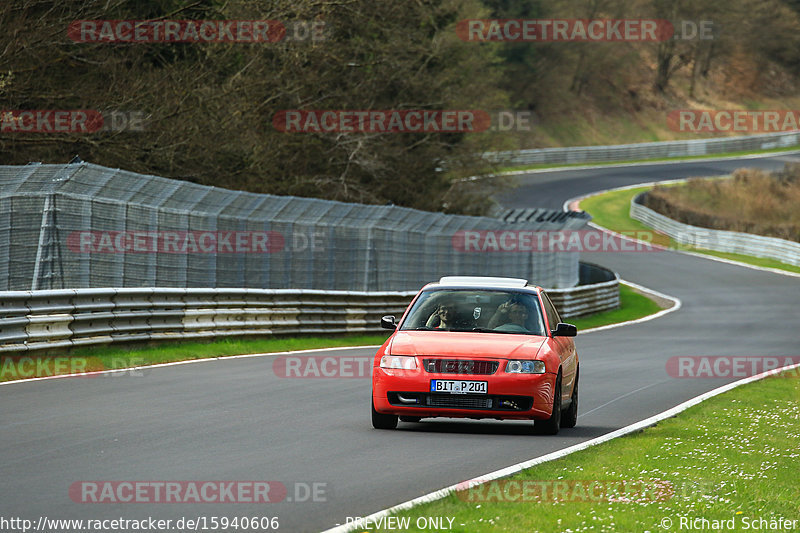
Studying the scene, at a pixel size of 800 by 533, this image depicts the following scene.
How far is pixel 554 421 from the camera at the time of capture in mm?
11781

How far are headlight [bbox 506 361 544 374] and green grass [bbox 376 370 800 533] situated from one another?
678 mm

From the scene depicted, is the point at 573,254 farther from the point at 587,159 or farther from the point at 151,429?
the point at 587,159

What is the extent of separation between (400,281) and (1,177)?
1195cm

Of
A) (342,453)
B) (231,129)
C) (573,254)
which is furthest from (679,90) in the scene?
(342,453)

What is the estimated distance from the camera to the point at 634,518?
7.27 meters

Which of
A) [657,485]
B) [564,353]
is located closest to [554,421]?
[564,353]

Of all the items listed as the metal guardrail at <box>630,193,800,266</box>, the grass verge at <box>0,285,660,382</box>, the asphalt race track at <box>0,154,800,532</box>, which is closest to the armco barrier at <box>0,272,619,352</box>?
the grass verge at <box>0,285,660,382</box>

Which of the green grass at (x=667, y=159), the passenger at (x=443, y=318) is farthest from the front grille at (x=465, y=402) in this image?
the green grass at (x=667, y=159)

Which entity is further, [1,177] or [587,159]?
[587,159]

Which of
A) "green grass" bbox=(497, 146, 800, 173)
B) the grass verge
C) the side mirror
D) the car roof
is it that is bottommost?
the grass verge

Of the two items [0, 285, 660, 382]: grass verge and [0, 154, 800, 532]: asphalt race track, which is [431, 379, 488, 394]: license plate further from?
[0, 285, 660, 382]: grass verge

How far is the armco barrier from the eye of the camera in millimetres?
16062

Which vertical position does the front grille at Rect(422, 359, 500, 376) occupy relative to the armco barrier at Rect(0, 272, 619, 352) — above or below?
above

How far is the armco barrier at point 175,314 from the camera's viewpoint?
52.7ft
